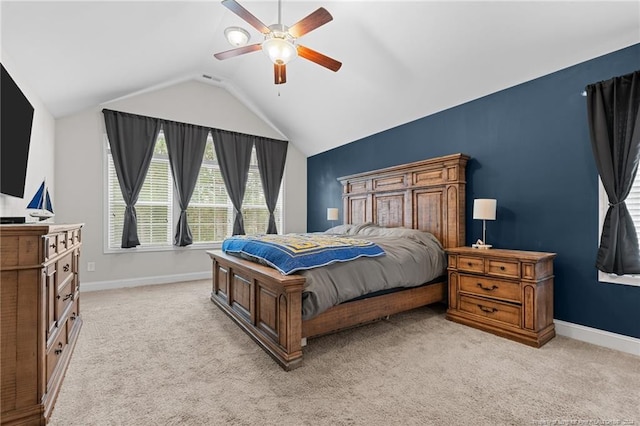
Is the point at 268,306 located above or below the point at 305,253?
below

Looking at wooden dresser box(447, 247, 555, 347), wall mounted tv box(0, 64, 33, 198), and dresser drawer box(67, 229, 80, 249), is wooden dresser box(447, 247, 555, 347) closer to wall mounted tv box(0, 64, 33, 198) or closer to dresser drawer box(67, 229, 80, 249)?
dresser drawer box(67, 229, 80, 249)

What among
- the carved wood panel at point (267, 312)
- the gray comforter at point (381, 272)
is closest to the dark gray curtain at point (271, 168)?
the gray comforter at point (381, 272)

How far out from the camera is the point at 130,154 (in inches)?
189

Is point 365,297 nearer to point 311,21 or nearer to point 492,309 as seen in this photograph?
point 492,309

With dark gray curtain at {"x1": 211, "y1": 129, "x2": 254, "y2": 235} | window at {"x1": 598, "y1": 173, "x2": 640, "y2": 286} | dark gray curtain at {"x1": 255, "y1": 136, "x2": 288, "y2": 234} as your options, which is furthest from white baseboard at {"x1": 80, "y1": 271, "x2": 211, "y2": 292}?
window at {"x1": 598, "y1": 173, "x2": 640, "y2": 286}

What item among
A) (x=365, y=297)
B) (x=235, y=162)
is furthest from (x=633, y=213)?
(x=235, y=162)

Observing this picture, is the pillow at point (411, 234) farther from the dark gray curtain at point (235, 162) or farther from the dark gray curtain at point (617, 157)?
the dark gray curtain at point (235, 162)

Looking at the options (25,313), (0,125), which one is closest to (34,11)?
(0,125)

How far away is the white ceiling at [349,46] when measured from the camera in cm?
253

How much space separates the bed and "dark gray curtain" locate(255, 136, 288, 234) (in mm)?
1609

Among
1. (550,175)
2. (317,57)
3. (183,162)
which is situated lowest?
(550,175)

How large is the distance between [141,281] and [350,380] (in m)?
4.30

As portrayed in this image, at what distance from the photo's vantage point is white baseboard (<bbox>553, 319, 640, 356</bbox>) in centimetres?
247

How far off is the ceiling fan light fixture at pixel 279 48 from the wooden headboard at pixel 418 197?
2.20 metres
